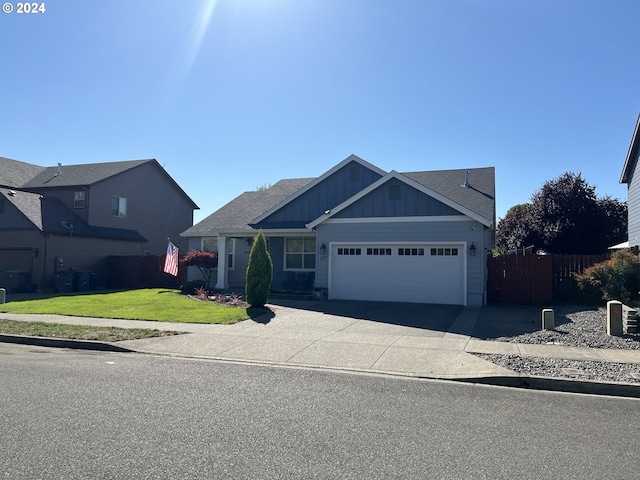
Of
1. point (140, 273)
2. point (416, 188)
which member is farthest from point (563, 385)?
point (140, 273)

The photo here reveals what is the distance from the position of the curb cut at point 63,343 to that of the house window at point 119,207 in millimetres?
18824

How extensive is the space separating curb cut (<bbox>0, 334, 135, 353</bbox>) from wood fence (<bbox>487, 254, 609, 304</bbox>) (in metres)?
12.8

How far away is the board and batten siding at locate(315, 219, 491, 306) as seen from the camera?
645 inches

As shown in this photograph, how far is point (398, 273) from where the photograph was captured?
17547mm

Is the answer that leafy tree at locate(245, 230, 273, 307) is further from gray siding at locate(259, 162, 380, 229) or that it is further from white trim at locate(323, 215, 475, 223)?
gray siding at locate(259, 162, 380, 229)

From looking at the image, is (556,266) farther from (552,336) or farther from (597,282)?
(552,336)

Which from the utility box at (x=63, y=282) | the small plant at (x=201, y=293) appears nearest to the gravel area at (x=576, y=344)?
the small plant at (x=201, y=293)

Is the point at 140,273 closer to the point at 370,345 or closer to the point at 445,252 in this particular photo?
the point at 445,252

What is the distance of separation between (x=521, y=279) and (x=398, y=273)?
4.33 meters

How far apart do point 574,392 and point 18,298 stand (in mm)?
20964

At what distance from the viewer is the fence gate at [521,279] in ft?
55.3

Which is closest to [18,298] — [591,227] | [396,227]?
[396,227]

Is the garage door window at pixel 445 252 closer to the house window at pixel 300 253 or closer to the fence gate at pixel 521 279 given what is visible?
the fence gate at pixel 521 279

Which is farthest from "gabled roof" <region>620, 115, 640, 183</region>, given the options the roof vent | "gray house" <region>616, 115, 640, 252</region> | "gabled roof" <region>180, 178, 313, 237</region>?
"gabled roof" <region>180, 178, 313, 237</region>
